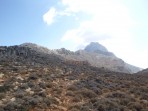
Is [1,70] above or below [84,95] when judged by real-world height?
above

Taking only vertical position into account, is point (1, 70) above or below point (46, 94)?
above

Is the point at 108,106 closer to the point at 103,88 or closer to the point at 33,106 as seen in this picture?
the point at 33,106

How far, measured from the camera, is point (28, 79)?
3316 cm

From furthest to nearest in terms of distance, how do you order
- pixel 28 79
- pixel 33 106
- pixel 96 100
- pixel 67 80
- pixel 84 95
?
1. pixel 67 80
2. pixel 28 79
3. pixel 84 95
4. pixel 96 100
5. pixel 33 106

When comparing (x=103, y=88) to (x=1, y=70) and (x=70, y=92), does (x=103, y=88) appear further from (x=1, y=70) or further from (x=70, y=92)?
(x=1, y=70)

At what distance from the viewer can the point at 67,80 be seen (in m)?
36.5

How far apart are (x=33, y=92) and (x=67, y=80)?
9.53 meters

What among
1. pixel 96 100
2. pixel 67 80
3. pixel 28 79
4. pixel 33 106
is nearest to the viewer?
pixel 33 106

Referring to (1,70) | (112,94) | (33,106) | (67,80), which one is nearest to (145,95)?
(112,94)

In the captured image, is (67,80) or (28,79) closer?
(28,79)

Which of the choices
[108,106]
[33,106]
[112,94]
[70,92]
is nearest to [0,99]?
[33,106]

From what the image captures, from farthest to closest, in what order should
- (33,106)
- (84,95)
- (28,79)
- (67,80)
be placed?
(67,80) < (28,79) < (84,95) < (33,106)

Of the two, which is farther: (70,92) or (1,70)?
(1,70)

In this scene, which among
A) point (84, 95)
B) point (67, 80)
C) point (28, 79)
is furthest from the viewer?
point (67, 80)
